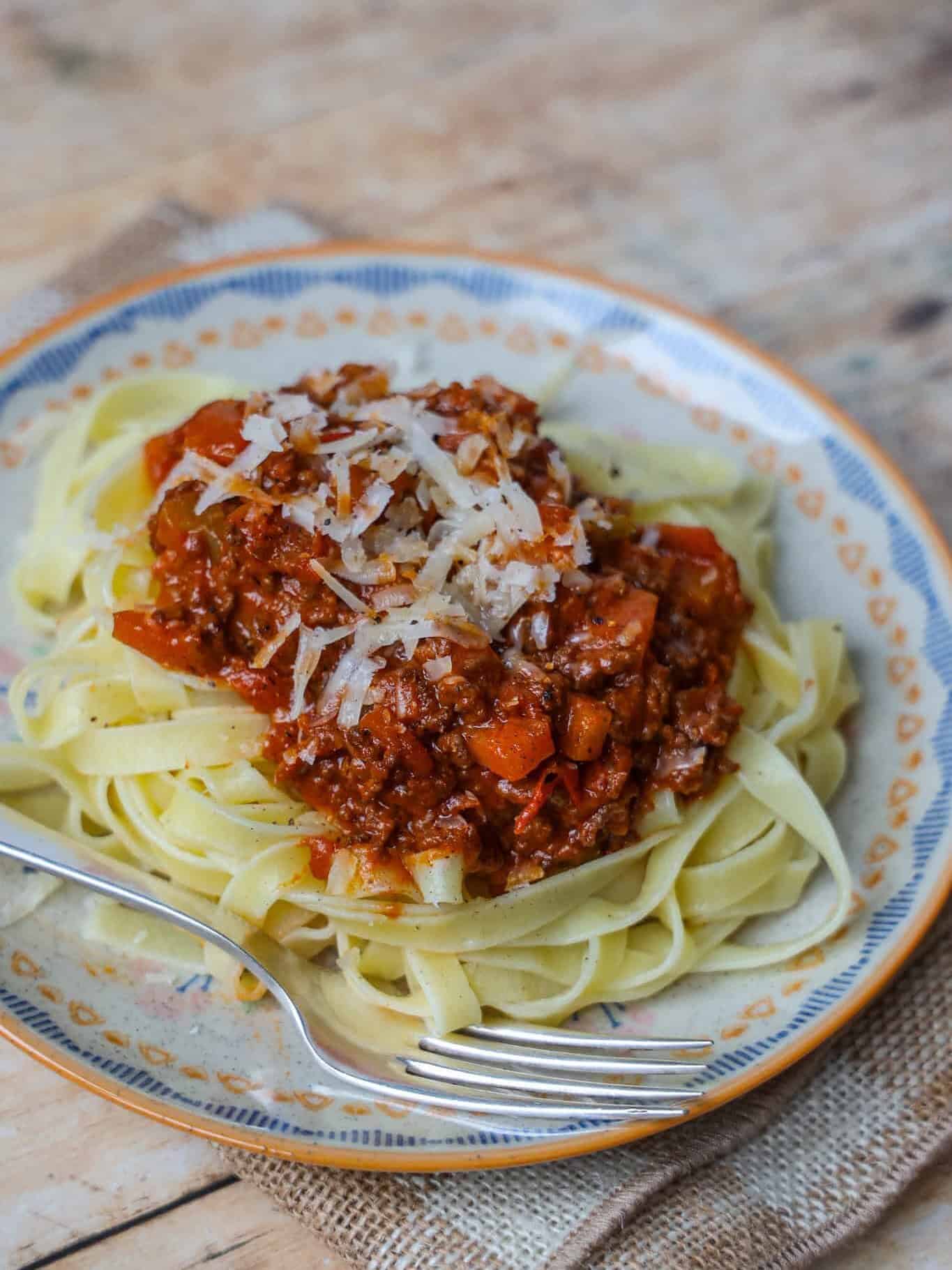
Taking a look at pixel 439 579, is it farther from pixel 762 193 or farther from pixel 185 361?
pixel 762 193

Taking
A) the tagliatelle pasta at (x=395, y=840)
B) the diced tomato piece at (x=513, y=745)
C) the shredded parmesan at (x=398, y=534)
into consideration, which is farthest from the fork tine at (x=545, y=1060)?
the shredded parmesan at (x=398, y=534)

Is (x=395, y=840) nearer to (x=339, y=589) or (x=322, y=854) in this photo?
(x=322, y=854)

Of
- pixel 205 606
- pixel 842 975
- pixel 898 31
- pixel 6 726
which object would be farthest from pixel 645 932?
pixel 898 31

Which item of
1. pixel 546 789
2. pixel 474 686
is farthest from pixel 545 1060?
pixel 474 686

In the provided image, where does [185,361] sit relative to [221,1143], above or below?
above

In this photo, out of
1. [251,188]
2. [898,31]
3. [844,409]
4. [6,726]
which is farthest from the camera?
[898,31]

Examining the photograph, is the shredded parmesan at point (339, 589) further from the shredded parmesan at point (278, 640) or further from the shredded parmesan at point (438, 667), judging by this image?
the shredded parmesan at point (438, 667)
